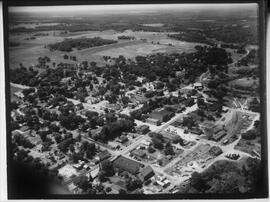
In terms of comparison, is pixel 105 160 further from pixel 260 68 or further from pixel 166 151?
pixel 260 68

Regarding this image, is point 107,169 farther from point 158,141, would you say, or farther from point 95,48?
point 95,48

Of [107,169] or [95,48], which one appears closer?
[107,169]

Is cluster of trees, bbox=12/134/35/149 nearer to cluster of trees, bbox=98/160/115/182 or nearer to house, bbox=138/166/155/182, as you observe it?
cluster of trees, bbox=98/160/115/182

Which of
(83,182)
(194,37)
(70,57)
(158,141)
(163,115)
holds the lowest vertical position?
(83,182)

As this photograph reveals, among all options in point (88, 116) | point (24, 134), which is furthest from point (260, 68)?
point (24, 134)

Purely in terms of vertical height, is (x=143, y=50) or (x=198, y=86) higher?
(x=143, y=50)

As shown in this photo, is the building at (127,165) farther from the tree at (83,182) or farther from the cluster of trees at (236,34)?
the cluster of trees at (236,34)

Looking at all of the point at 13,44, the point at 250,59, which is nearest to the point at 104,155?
the point at 13,44

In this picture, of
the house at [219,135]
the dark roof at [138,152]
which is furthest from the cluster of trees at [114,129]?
the house at [219,135]

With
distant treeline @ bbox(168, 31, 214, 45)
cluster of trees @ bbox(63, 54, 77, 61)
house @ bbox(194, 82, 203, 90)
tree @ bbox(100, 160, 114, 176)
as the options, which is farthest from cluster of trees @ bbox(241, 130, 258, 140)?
cluster of trees @ bbox(63, 54, 77, 61)
